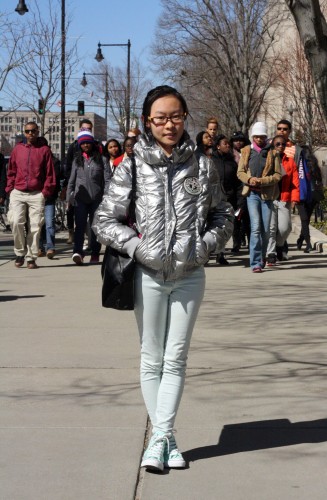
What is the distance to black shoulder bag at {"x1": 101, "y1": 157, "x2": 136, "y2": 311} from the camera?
5105 millimetres

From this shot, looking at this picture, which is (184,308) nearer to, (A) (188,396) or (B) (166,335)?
(B) (166,335)

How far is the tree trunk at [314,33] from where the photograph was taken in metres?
10.7

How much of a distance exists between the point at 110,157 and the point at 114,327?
854cm

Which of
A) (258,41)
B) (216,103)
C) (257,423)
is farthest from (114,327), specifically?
(216,103)

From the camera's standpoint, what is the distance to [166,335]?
525cm

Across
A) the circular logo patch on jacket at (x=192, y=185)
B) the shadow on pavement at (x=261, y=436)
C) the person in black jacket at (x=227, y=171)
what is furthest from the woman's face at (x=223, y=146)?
the circular logo patch on jacket at (x=192, y=185)

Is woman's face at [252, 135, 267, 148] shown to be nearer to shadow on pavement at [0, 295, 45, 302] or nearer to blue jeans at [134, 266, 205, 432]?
shadow on pavement at [0, 295, 45, 302]

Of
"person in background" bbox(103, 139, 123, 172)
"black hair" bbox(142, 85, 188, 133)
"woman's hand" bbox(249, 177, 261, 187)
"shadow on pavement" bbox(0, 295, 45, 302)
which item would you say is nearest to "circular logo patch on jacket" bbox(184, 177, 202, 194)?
"black hair" bbox(142, 85, 188, 133)

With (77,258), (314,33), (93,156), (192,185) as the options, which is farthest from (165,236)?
(93,156)

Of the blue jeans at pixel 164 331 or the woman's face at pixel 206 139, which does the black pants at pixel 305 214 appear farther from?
the blue jeans at pixel 164 331

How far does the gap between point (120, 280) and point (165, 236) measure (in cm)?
30

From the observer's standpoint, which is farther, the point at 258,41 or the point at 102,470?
the point at 258,41

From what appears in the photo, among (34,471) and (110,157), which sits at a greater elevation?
(110,157)

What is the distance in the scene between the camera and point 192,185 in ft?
16.7
